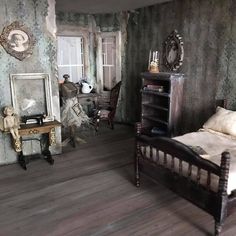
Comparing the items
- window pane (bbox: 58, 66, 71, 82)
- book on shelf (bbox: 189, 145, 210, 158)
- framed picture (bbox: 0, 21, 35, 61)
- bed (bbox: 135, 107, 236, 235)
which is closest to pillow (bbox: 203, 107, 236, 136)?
bed (bbox: 135, 107, 236, 235)

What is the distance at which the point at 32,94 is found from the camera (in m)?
4.03

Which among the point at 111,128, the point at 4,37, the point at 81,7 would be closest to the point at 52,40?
the point at 4,37

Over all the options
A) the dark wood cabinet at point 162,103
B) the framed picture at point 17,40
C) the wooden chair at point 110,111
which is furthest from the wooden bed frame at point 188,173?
the wooden chair at point 110,111

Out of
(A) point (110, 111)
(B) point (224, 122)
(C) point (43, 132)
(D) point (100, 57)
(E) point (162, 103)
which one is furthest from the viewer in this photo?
(D) point (100, 57)

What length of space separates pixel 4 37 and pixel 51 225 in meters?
2.62

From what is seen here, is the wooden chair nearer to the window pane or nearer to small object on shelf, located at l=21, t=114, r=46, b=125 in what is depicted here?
the window pane

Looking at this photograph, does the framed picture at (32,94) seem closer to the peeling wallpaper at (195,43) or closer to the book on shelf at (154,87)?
the book on shelf at (154,87)

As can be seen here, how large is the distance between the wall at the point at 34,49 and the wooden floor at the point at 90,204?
91cm

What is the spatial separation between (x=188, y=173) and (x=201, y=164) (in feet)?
0.73

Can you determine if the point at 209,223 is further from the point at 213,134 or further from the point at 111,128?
the point at 111,128

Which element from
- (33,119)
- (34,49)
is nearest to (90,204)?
(33,119)

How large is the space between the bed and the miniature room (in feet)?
0.04

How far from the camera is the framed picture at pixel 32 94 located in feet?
12.8

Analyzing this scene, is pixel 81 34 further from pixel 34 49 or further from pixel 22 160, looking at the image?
pixel 22 160
